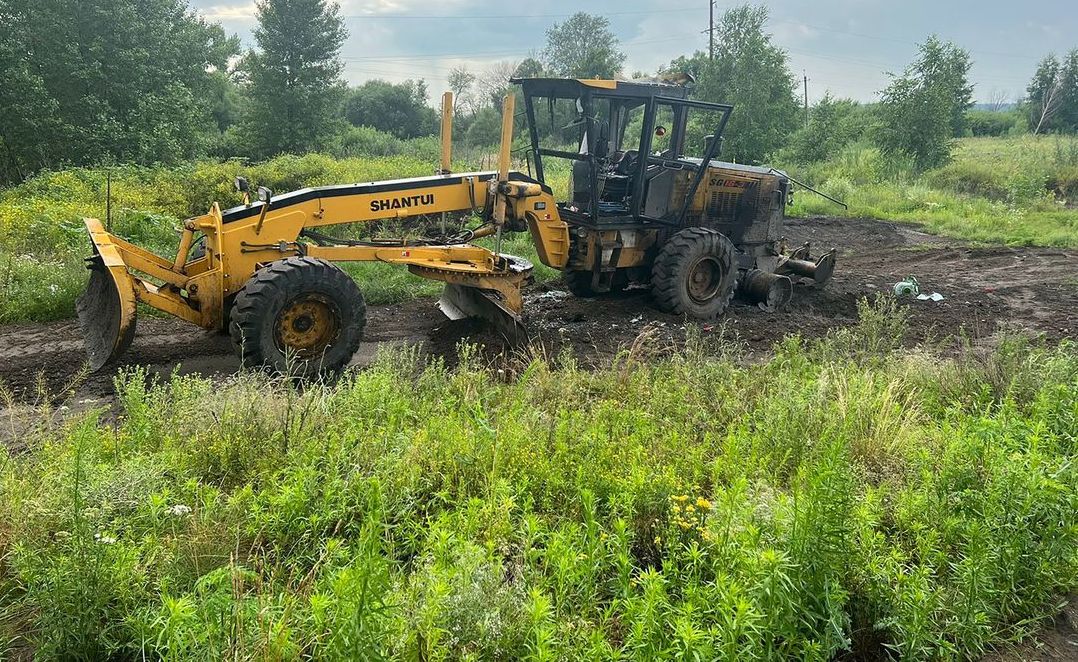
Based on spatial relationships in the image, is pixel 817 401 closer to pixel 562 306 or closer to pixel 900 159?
pixel 562 306

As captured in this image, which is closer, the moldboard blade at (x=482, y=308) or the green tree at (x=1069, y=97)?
the moldboard blade at (x=482, y=308)

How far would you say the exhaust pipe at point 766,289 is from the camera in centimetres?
934

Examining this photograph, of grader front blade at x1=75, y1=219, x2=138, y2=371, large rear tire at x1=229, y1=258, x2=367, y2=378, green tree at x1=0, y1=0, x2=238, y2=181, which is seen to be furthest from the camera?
green tree at x1=0, y1=0, x2=238, y2=181

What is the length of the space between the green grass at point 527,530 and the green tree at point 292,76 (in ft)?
76.5

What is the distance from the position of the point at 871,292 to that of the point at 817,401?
650 centimetres

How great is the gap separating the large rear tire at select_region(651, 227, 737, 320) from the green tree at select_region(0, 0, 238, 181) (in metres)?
14.6

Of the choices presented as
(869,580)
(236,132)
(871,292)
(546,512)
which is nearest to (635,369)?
(546,512)

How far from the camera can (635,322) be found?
8375 millimetres

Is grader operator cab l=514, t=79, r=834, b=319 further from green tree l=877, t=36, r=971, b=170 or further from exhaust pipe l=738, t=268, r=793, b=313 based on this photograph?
green tree l=877, t=36, r=971, b=170

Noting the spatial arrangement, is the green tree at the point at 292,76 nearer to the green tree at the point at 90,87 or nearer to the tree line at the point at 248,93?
the tree line at the point at 248,93

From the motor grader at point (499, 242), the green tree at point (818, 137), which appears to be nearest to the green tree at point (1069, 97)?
the green tree at point (818, 137)

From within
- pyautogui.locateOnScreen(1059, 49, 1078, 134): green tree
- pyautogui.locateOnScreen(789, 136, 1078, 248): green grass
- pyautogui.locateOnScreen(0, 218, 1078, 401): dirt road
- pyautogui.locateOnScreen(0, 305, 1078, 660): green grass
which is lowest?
pyautogui.locateOnScreen(0, 218, 1078, 401): dirt road

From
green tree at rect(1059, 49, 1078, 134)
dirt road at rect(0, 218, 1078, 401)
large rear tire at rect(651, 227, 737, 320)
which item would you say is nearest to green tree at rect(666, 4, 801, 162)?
dirt road at rect(0, 218, 1078, 401)

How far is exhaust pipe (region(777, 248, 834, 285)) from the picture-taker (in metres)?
9.83
